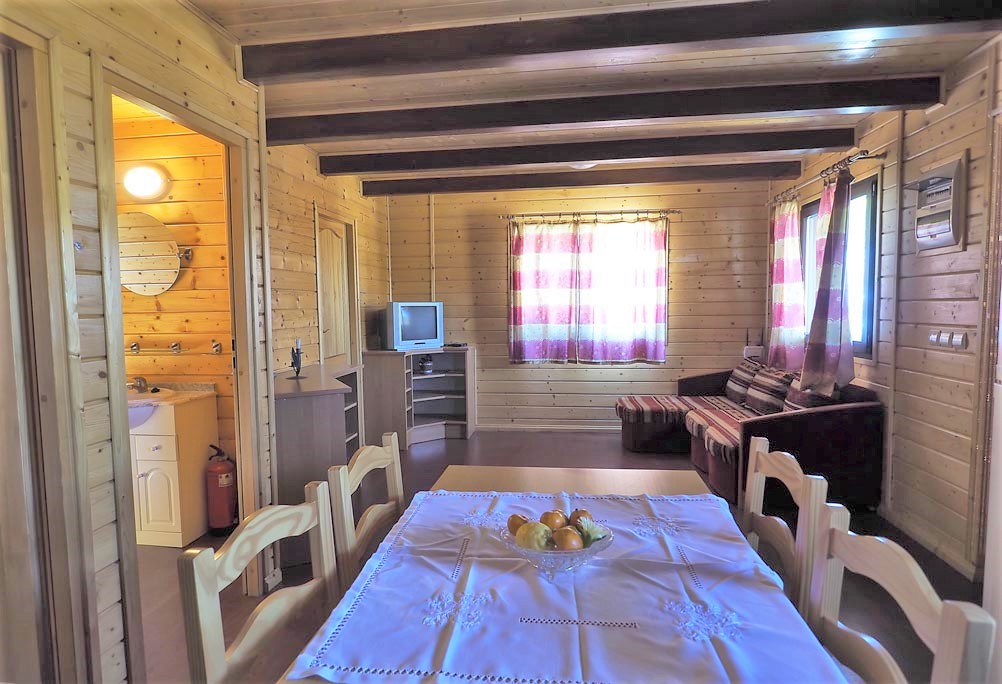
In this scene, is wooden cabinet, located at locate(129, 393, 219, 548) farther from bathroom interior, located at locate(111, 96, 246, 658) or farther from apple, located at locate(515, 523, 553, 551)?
apple, located at locate(515, 523, 553, 551)

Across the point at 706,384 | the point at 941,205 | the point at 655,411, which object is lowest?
the point at 655,411

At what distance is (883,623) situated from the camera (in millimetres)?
2266

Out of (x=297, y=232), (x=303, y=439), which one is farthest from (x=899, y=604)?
(x=297, y=232)

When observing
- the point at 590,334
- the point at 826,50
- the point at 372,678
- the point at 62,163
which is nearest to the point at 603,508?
the point at 372,678

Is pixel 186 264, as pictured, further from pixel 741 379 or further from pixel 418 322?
pixel 741 379

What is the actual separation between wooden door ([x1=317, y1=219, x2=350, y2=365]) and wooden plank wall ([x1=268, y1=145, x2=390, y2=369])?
113 mm

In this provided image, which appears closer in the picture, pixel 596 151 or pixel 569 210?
pixel 596 151

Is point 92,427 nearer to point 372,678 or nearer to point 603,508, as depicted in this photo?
point 372,678

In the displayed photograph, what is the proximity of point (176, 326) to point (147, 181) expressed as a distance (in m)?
0.85

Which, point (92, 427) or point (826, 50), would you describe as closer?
point (92, 427)

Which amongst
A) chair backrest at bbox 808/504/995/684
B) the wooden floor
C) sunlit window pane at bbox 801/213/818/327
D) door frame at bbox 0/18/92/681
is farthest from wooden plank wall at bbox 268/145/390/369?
sunlit window pane at bbox 801/213/818/327

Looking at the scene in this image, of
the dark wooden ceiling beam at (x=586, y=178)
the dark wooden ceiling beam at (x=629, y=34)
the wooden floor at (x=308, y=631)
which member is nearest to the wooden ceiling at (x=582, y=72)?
the dark wooden ceiling beam at (x=629, y=34)

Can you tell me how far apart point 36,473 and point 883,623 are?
302 centimetres

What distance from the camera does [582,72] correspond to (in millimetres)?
2881
